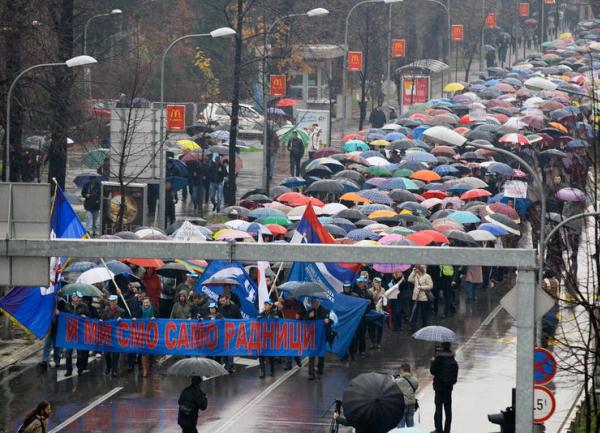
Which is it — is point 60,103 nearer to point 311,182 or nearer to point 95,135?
point 311,182

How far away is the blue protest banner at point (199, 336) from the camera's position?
27.8 meters

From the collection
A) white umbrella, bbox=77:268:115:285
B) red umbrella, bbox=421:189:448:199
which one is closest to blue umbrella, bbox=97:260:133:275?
white umbrella, bbox=77:268:115:285

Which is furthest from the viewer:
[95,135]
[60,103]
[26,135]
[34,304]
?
[95,135]

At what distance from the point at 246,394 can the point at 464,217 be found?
1023 cm

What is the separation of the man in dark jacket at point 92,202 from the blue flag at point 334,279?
13498mm

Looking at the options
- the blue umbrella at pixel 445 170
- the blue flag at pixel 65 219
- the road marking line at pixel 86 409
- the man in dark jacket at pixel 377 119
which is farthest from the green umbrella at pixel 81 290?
the man in dark jacket at pixel 377 119

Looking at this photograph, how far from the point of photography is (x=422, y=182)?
42.2m

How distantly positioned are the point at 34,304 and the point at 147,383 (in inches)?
92.0

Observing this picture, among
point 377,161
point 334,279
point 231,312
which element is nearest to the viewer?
point 231,312

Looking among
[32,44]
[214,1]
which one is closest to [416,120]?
[32,44]

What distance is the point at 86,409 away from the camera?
85.0ft

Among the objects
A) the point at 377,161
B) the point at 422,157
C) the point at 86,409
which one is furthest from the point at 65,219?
the point at 422,157

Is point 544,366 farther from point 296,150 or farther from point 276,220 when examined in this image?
point 296,150

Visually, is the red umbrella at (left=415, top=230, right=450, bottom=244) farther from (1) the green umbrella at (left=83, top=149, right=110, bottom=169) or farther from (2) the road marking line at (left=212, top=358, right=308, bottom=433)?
(1) the green umbrella at (left=83, top=149, right=110, bottom=169)
